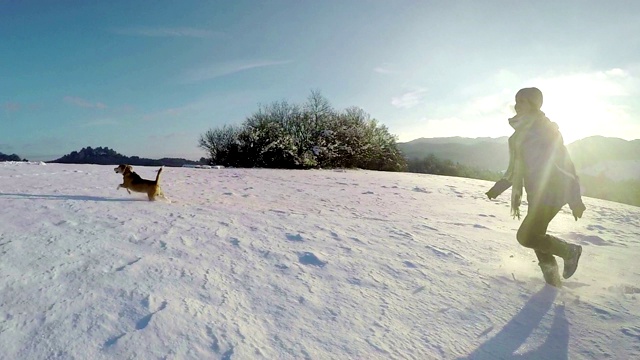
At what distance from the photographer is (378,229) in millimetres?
4949

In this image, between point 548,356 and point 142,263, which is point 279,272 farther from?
point 548,356

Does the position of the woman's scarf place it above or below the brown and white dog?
above

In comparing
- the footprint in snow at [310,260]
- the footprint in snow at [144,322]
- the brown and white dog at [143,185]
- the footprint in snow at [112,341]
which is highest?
the brown and white dog at [143,185]

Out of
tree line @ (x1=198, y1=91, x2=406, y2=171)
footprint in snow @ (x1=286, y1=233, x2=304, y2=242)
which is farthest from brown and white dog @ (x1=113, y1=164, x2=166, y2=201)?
tree line @ (x1=198, y1=91, x2=406, y2=171)

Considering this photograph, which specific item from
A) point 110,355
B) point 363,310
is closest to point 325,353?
point 363,310

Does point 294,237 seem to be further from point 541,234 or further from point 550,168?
point 550,168

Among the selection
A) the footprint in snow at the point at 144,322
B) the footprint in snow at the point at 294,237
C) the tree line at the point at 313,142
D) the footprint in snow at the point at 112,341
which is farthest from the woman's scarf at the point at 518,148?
the tree line at the point at 313,142

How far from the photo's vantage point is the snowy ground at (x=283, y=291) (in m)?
2.02

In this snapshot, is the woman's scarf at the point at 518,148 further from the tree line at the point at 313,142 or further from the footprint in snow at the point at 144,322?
the tree line at the point at 313,142

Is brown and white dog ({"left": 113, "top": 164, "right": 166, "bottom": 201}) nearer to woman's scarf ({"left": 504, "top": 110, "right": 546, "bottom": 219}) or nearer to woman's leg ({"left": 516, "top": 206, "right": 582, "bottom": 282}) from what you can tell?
woman's scarf ({"left": 504, "top": 110, "right": 546, "bottom": 219})

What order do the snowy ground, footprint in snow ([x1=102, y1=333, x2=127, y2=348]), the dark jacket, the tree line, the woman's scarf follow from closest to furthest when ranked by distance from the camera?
1. footprint in snow ([x1=102, y1=333, x2=127, y2=348])
2. the snowy ground
3. the dark jacket
4. the woman's scarf
5. the tree line

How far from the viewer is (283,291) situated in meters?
2.70

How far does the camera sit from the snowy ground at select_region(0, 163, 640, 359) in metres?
2.02

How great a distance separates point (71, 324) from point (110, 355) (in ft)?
1.46
